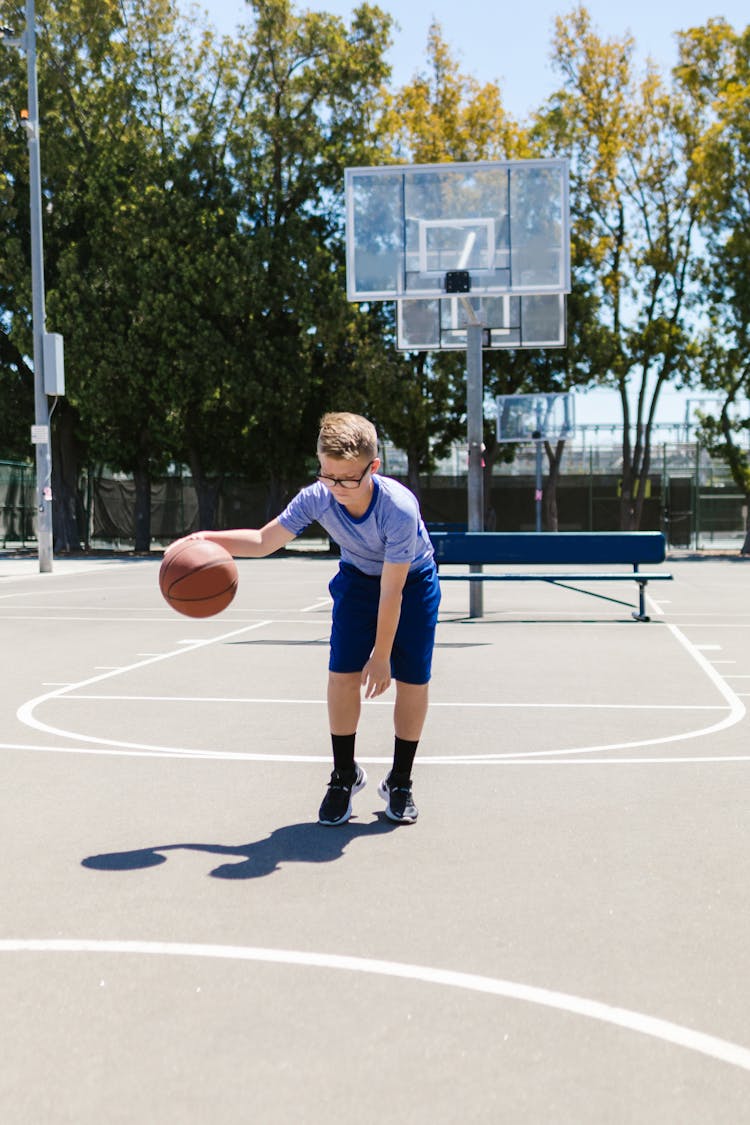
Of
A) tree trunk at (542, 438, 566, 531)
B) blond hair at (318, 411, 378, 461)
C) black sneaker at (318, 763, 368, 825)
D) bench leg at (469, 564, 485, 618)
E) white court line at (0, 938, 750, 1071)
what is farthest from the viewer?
tree trunk at (542, 438, 566, 531)

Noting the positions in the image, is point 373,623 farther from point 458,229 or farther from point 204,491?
point 204,491

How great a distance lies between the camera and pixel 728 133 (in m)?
33.2

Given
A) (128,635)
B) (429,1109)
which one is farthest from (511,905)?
(128,635)

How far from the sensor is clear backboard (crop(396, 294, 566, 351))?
1817 cm

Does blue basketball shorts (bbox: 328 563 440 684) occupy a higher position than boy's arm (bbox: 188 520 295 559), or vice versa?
boy's arm (bbox: 188 520 295 559)

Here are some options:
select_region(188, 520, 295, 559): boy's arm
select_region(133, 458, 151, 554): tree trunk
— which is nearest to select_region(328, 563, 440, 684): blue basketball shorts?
select_region(188, 520, 295, 559): boy's arm

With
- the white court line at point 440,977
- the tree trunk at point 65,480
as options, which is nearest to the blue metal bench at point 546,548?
the white court line at point 440,977

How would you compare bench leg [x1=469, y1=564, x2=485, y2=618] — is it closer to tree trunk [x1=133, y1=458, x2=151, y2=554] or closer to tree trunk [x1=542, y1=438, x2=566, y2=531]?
tree trunk [x1=542, y1=438, x2=566, y2=531]

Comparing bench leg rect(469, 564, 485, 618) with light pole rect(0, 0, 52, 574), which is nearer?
bench leg rect(469, 564, 485, 618)

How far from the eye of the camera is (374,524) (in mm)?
4973

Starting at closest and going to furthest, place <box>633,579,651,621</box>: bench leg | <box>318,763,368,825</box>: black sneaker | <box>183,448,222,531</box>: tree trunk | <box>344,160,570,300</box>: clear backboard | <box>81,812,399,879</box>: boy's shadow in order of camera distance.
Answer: <box>81,812,399,879</box>: boy's shadow < <box>318,763,368,825</box>: black sneaker < <box>633,579,651,621</box>: bench leg < <box>344,160,570,300</box>: clear backboard < <box>183,448,222,531</box>: tree trunk

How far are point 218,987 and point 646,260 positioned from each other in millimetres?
34598

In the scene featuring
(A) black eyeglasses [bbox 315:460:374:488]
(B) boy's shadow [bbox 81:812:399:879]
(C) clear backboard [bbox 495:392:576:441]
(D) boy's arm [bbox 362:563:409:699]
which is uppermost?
(C) clear backboard [bbox 495:392:576:441]

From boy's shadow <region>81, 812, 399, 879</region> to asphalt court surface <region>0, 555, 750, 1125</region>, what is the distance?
16 millimetres
